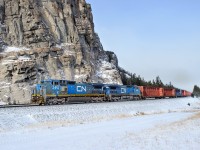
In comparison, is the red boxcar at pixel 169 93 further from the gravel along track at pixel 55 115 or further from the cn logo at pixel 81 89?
the gravel along track at pixel 55 115

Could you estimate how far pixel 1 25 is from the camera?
70875 mm

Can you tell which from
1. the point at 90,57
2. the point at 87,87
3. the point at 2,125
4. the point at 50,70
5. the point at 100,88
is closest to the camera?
the point at 2,125

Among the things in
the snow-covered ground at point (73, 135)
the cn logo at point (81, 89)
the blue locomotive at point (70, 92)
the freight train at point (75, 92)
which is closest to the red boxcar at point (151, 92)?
the freight train at point (75, 92)

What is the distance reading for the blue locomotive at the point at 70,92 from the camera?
38312mm

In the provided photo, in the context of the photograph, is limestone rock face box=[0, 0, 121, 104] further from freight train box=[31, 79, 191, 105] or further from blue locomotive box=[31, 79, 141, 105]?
blue locomotive box=[31, 79, 141, 105]

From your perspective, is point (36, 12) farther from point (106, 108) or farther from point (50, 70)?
point (106, 108)

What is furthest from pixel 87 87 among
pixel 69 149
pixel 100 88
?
pixel 69 149

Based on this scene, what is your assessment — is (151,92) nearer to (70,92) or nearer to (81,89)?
(81,89)

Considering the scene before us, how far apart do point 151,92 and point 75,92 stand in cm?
2911

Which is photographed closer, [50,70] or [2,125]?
[2,125]

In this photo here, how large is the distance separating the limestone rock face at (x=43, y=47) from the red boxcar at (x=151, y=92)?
48.3 feet

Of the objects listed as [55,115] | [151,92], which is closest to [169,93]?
[151,92]

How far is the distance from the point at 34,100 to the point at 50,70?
31.3 meters

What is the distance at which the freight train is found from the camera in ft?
126
